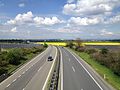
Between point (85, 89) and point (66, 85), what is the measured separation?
2836 mm

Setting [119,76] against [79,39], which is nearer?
[119,76]

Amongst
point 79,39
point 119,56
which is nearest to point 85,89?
point 119,56

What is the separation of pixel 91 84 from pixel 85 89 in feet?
10.6

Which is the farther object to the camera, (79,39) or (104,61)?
(79,39)

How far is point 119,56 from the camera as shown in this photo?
45.2 m

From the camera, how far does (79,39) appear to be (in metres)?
142

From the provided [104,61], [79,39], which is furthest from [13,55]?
[79,39]

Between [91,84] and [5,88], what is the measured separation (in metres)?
9.44

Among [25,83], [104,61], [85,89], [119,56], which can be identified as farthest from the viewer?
[104,61]

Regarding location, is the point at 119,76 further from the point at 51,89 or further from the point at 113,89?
the point at 51,89

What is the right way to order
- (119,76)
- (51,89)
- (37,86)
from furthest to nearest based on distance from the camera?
(119,76) → (37,86) → (51,89)

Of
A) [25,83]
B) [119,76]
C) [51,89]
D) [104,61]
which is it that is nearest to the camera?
[51,89]

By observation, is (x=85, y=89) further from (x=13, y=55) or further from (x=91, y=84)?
(x=13, y=55)

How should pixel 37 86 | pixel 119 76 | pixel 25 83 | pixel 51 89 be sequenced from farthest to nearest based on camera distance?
pixel 119 76, pixel 25 83, pixel 37 86, pixel 51 89
